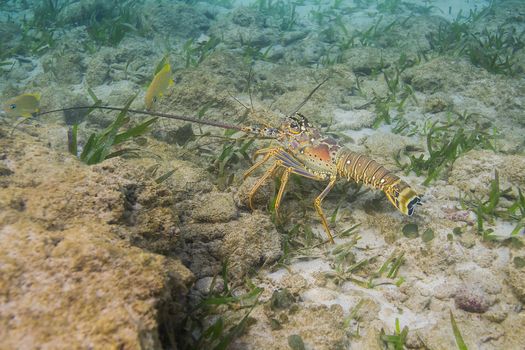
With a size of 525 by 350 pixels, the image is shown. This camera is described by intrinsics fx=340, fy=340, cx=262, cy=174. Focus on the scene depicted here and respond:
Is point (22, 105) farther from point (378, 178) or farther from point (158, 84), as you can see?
point (378, 178)

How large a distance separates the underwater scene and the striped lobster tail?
0.06 ft

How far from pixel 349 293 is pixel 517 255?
5.80ft

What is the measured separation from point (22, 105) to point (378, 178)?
498 cm

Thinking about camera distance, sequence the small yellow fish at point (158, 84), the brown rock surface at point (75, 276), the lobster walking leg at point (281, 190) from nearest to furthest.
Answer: the brown rock surface at point (75, 276)
the lobster walking leg at point (281, 190)
the small yellow fish at point (158, 84)

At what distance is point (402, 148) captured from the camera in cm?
536

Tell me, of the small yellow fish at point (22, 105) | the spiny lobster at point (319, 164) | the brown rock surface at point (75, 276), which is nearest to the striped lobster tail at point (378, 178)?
the spiny lobster at point (319, 164)

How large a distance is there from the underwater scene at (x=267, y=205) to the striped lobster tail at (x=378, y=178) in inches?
0.7

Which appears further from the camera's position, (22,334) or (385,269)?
(385,269)

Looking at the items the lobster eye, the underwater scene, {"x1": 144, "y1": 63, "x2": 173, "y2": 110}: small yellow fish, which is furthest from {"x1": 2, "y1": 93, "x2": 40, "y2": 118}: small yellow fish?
the lobster eye

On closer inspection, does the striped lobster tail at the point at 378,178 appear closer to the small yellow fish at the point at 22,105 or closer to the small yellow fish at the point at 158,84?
the small yellow fish at the point at 158,84

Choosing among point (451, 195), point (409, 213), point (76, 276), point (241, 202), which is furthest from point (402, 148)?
point (76, 276)

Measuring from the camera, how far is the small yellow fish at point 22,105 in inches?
189

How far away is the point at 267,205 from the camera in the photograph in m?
3.89

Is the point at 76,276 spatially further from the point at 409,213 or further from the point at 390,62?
the point at 390,62
